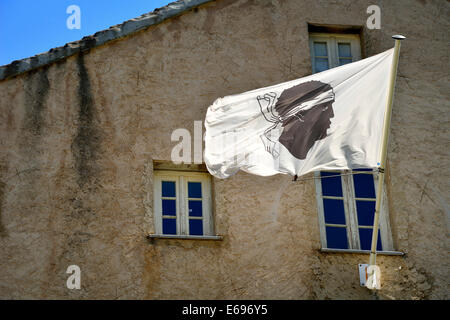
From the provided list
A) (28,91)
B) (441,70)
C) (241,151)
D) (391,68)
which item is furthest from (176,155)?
(441,70)

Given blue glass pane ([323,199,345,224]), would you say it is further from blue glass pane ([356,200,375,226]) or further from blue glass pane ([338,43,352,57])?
blue glass pane ([338,43,352,57])

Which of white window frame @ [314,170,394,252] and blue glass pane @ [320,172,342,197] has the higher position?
blue glass pane @ [320,172,342,197]

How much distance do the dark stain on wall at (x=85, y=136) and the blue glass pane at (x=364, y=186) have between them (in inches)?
143

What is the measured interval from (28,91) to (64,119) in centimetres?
60

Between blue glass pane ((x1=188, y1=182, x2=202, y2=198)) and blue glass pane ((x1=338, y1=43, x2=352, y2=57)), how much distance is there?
3.10 meters

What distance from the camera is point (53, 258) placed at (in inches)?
449

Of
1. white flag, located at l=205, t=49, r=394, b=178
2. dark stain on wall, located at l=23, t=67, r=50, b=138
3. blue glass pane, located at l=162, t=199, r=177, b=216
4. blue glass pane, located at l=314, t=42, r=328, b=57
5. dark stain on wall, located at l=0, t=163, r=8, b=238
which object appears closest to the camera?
white flag, located at l=205, t=49, r=394, b=178

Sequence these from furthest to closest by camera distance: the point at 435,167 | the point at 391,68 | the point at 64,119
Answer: the point at 435,167 → the point at 64,119 → the point at 391,68

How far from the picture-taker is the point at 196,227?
12320mm

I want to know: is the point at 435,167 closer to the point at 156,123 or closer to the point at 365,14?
the point at 365,14

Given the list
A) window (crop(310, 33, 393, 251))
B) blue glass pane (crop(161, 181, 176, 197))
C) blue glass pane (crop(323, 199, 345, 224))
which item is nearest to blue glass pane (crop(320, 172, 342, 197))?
window (crop(310, 33, 393, 251))

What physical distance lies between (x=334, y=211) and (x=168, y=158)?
2.40m

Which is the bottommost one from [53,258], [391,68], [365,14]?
[53,258]

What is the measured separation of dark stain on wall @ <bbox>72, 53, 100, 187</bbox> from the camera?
39.1 ft
